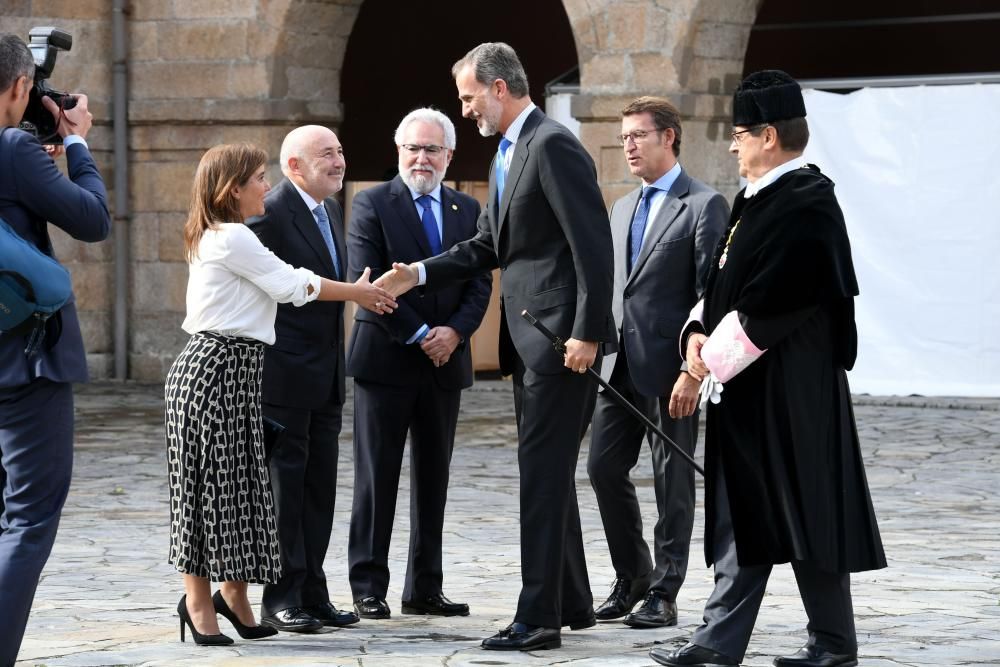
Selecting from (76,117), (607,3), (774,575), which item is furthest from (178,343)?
(76,117)

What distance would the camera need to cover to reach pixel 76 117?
16.6ft

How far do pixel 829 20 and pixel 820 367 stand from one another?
13624 millimetres

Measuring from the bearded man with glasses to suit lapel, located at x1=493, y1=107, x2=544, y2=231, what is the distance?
0.86m

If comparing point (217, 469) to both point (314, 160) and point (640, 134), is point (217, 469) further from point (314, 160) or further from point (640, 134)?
point (640, 134)

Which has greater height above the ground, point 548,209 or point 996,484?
point 548,209

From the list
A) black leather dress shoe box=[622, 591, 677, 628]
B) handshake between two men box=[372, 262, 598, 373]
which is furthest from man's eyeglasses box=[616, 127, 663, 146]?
black leather dress shoe box=[622, 591, 677, 628]

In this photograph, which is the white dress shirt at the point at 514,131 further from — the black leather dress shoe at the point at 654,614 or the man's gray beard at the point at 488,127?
the black leather dress shoe at the point at 654,614

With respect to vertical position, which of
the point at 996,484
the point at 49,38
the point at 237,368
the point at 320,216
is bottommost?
the point at 996,484

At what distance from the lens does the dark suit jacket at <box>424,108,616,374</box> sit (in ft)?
18.0

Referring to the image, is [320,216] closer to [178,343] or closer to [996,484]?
[996,484]

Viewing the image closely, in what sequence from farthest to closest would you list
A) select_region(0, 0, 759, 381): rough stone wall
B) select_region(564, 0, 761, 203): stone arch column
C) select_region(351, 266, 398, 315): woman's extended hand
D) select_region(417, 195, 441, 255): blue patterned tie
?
1. select_region(0, 0, 759, 381): rough stone wall
2. select_region(564, 0, 761, 203): stone arch column
3. select_region(417, 195, 441, 255): blue patterned tie
4. select_region(351, 266, 398, 315): woman's extended hand

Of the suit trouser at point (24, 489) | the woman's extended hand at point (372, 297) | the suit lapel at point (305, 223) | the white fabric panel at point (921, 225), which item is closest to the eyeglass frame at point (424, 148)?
the suit lapel at point (305, 223)

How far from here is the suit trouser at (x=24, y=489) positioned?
4820 millimetres

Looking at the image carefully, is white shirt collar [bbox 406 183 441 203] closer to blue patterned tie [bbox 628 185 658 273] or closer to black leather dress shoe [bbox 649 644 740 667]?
blue patterned tie [bbox 628 185 658 273]
